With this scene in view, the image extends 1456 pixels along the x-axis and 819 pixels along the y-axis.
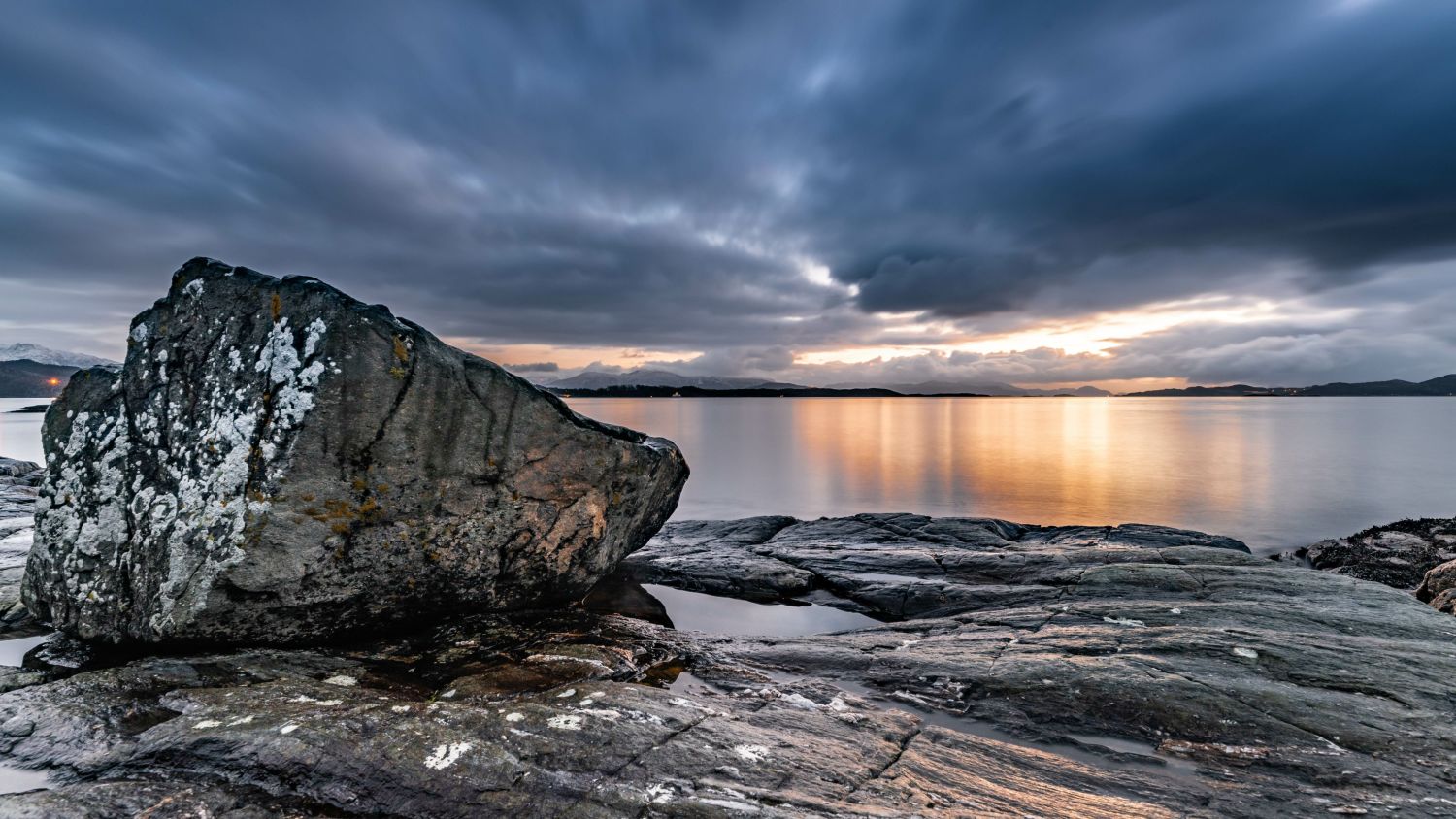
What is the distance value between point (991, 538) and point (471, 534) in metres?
11.0

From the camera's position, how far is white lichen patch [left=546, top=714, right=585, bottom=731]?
4670 millimetres

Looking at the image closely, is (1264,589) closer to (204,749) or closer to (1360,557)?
(1360,557)

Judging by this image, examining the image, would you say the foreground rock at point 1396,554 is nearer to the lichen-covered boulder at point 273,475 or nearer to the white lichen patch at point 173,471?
the lichen-covered boulder at point 273,475

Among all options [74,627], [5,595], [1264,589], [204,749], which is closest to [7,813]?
[204,749]

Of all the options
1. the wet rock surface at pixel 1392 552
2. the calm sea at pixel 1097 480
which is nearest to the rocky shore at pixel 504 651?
the wet rock surface at pixel 1392 552

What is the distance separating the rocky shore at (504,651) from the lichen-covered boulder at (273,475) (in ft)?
0.11

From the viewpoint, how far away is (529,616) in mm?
8062

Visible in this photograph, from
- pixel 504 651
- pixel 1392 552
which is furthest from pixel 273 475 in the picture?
pixel 1392 552

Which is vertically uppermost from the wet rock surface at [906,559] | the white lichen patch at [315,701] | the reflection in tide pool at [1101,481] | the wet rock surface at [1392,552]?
the white lichen patch at [315,701]

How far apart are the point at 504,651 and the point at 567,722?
7.45ft

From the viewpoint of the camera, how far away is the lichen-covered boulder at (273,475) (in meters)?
6.40

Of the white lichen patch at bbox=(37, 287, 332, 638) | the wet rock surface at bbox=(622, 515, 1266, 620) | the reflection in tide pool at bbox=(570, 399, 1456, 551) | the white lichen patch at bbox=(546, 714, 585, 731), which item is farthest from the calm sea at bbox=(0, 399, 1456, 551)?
the white lichen patch at bbox=(546, 714, 585, 731)

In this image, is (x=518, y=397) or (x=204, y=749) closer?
(x=204, y=749)

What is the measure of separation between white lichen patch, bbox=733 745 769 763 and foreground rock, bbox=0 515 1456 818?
0.07 ft
